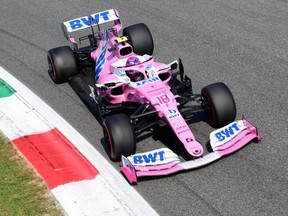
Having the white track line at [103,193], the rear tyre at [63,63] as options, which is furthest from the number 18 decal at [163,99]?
the rear tyre at [63,63]

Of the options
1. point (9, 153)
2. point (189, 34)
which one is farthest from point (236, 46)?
point (9, 153)

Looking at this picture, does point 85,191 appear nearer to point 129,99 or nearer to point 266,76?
point 129,99

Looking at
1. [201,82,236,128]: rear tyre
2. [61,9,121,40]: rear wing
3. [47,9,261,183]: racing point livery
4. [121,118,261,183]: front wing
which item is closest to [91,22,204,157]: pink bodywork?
[47,9,261,183]: racing point livery

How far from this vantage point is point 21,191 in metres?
7.18

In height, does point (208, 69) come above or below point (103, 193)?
below

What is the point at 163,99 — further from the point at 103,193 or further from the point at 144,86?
the point at 103,193

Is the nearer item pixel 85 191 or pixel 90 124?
pixel 85 191

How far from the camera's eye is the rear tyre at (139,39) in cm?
1064

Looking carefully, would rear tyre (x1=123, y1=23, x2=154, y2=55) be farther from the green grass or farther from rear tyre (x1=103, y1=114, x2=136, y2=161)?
the green grass

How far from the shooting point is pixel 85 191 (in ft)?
23.7

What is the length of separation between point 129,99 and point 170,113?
941mm

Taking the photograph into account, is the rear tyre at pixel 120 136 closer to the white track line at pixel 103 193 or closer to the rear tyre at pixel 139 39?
the white track line at pixel 103 193

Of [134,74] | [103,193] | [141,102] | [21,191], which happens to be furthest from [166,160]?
[134,74]

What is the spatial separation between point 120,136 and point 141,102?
3.17 ft
